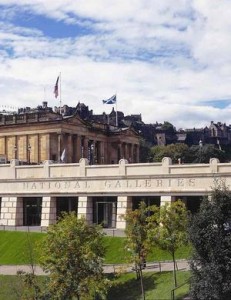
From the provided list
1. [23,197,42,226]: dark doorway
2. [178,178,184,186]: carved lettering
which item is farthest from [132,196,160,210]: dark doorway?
[23,197,42,226]: dark doorway

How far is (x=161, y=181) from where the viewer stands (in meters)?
54.0

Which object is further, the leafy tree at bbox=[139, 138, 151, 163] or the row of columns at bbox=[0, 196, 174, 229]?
the leafy tree at bbox=[139, 138, 151, 163]

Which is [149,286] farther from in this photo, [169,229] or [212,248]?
[212,248]

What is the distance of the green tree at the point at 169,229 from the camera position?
36812mm

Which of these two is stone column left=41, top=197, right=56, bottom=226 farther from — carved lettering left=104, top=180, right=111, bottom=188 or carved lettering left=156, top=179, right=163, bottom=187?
carved lettering left=156, top=179, right=163, bottom=187

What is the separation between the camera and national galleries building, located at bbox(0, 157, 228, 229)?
5238 cm

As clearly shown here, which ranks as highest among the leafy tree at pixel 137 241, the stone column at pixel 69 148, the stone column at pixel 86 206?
the stone column at pixel 69 148

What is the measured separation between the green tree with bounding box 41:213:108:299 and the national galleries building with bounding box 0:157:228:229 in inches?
522

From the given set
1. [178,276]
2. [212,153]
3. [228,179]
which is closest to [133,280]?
[178,276]

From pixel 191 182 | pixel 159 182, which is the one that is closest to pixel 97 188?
pixel 159 182

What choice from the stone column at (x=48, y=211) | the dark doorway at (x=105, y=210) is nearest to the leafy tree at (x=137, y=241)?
the dark doorway at (x=105, y=210)

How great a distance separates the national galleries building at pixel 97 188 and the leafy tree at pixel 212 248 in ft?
62.0

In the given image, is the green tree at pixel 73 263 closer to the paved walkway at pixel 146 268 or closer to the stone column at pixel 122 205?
the paved walkway at pixel 146 268

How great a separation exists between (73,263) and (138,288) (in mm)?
5206
